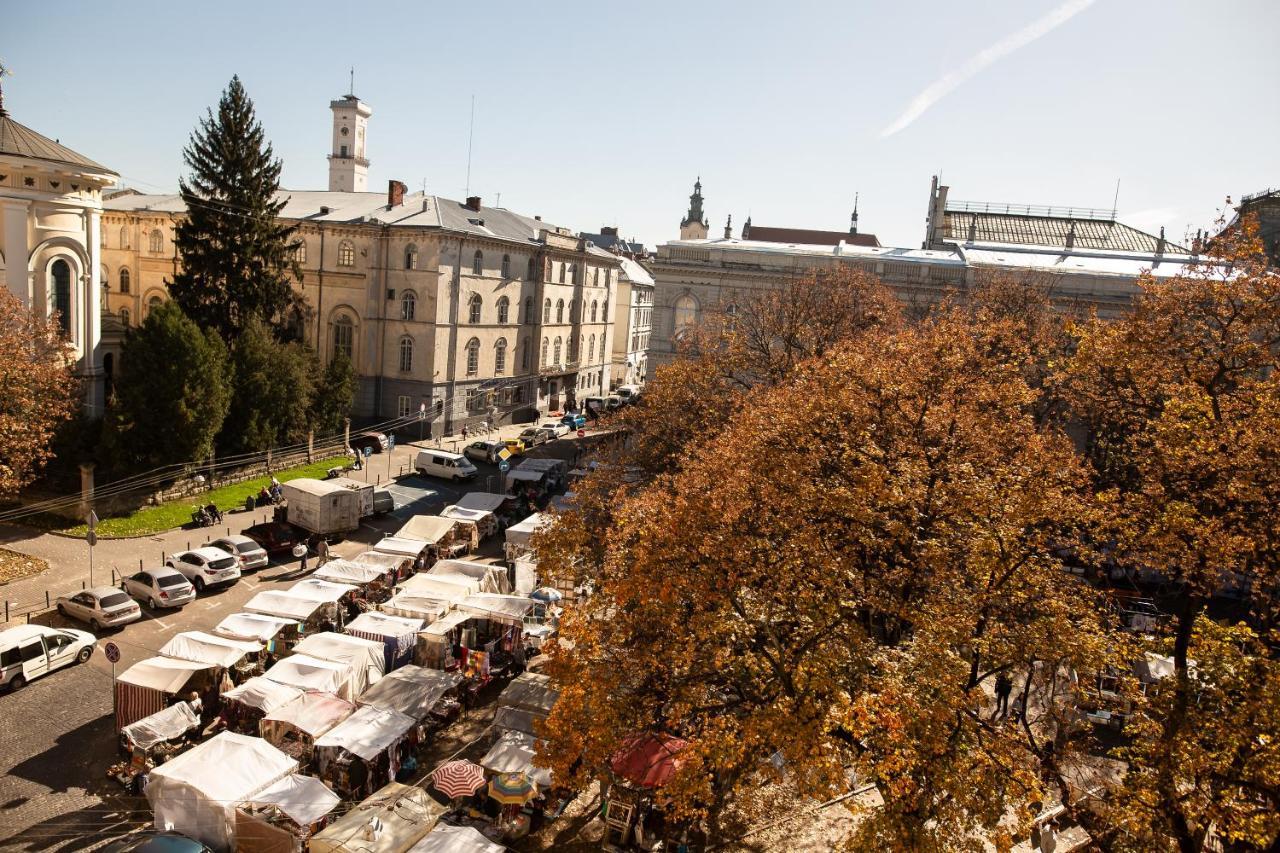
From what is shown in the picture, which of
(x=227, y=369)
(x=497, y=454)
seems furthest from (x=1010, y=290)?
(x=227, y=369)

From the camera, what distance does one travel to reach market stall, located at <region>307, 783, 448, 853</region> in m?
13.7

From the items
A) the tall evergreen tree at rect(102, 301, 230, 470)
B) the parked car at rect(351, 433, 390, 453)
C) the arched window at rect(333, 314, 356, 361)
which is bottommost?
the parked car at rect(351, 433, 390, 453)

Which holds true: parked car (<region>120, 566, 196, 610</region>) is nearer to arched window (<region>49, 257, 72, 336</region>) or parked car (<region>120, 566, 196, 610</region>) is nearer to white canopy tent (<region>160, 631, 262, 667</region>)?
white canopy tent (<region>160, 631, 262, 667</region>)

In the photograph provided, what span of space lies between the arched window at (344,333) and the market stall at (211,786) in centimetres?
3620

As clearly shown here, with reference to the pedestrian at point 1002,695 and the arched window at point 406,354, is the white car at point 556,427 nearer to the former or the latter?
the arched window at point 406,354

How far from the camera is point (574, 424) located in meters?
56.2

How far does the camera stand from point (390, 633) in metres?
20.5

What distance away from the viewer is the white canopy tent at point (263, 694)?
56.8ft

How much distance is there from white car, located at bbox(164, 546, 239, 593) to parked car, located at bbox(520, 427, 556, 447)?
23.9 meters

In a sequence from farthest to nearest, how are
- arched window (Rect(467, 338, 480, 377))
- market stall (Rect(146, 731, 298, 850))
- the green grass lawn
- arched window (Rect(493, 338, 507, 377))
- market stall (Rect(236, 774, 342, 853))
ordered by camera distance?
arched window (Rect(493, 338, 507, 377)), arched window (Rect(467, 338, 480, 377)), the green grass lawn, market stall (Rect(146, 731, 298, 850)), market stall (Rect(236, 774, 342, 853))

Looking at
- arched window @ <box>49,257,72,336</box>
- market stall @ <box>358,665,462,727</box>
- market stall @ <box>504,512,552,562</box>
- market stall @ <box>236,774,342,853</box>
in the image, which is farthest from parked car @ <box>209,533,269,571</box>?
arched window @ <box>49,257,72,336</box>

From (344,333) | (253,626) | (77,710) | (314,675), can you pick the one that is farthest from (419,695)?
(344,333)

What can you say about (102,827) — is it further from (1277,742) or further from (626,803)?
(1277,742)

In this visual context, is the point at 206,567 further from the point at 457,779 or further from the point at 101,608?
the point at 457,779
